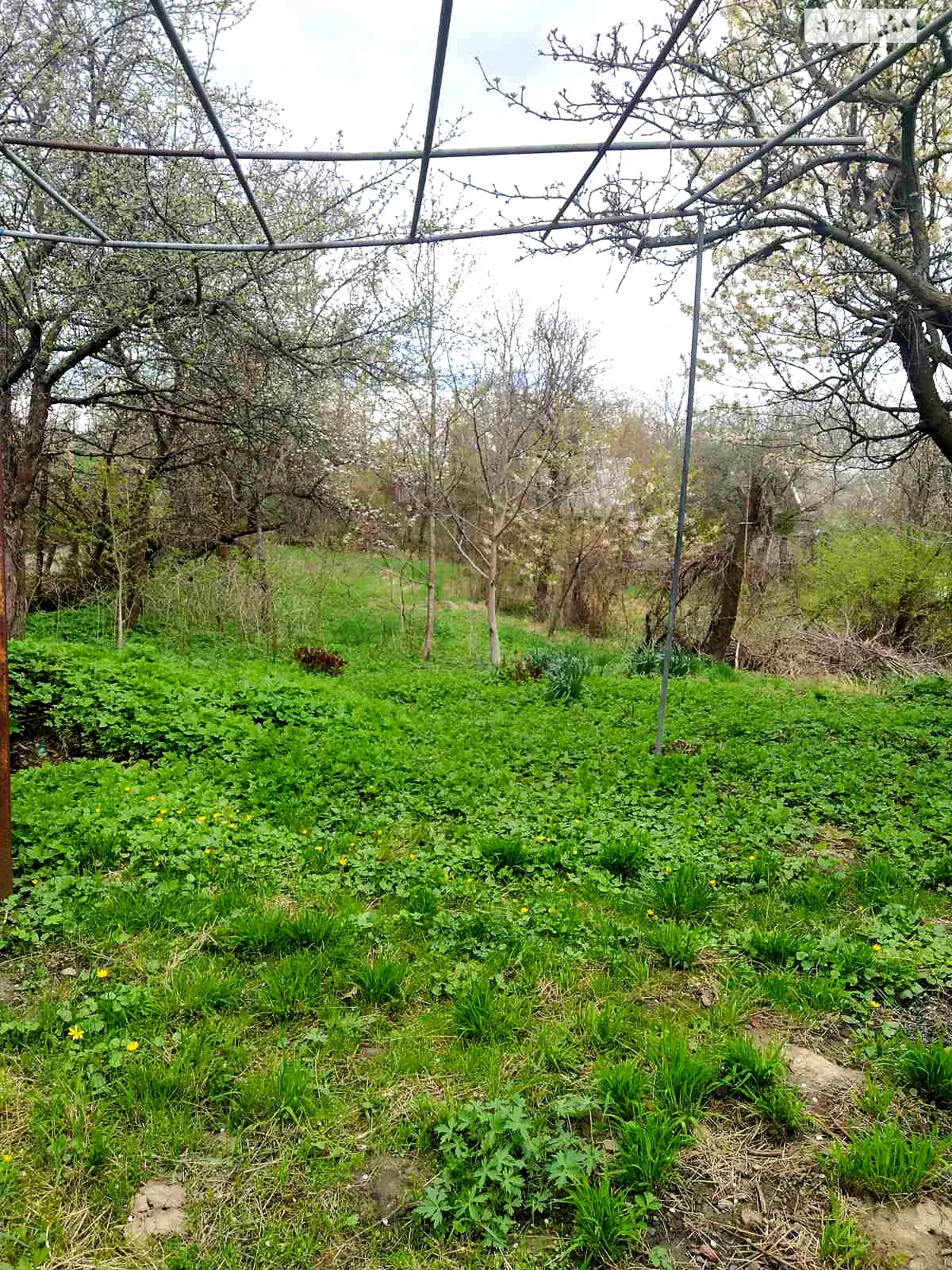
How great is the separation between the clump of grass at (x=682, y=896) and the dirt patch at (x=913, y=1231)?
51.0 inches

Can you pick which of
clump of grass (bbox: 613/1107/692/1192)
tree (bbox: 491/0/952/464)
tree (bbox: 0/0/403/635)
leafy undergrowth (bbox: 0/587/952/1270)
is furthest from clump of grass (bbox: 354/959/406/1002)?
tree (bbox: 0/0/403/635)

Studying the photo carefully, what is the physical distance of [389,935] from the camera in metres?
2.66

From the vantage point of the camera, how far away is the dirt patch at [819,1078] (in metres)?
1.91

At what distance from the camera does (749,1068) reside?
6.40 feet

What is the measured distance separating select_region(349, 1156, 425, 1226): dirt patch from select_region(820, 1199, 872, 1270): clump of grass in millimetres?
917

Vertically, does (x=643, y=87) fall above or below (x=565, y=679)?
above

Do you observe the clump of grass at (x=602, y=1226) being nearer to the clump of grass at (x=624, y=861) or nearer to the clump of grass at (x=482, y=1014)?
the clump of grass at (x=482, y=1014)

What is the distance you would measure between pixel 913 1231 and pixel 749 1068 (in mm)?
473

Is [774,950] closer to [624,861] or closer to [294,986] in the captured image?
[624,861]

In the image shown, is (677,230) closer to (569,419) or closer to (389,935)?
(389,935)

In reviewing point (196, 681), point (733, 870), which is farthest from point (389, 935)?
point (196, 681)

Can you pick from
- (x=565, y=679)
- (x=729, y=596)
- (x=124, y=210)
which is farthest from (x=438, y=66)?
(x=729, y=596)

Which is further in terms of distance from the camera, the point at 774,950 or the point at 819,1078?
the point at 774,950

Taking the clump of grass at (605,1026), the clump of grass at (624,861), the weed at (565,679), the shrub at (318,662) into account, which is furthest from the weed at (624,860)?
the shrub at (318,662)
